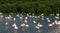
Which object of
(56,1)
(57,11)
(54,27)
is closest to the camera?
(54,27)

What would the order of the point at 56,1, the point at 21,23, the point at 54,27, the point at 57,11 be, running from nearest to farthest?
1. the point at 54,27
2. the point at 21,23
3. the point at 57,11
4. the point at 56,1

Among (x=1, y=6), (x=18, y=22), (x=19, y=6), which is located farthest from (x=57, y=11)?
(x=18, y=22)

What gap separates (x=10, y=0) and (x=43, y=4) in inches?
113

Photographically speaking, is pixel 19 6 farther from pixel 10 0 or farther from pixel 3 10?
pixel 10 0

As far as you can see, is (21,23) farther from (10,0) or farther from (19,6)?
(10,0)

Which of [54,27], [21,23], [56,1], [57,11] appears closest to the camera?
[54,27]

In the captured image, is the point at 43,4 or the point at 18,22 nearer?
the point at 18,22

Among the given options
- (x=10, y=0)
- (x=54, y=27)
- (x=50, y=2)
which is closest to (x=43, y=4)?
(x=50, y=2)

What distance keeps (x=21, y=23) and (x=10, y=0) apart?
724cm

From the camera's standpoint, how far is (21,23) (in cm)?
1120

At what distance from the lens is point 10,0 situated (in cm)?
1825

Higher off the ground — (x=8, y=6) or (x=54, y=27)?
(x=54, y=27)

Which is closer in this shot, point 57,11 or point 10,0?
point 57,11

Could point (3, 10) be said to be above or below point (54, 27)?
below
